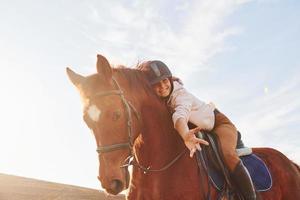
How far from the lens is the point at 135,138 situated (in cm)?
601

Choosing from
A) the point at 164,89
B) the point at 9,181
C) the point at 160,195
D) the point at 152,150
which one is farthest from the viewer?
the point at 9,181

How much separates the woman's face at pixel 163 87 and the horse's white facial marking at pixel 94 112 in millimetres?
1417

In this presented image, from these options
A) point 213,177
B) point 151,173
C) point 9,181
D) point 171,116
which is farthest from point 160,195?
point 9,181

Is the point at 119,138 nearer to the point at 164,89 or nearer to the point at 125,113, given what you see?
the point at 125,113

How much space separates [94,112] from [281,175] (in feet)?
14.0

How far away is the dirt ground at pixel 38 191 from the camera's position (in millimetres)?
28984

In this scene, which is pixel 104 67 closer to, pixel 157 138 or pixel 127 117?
pixel 127 117

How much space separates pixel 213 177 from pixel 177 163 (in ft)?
1.94

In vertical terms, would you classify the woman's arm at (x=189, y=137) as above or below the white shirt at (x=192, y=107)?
below

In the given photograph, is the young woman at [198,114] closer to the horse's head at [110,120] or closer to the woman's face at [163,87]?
the woman's face at [163,87]

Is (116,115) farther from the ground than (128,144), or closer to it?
farther from the ground

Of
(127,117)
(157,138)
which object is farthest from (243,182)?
(127,117)

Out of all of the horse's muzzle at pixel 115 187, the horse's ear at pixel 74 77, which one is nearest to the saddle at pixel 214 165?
the horse's muzzle at pixel 115 187

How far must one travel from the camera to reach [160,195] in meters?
5.92
